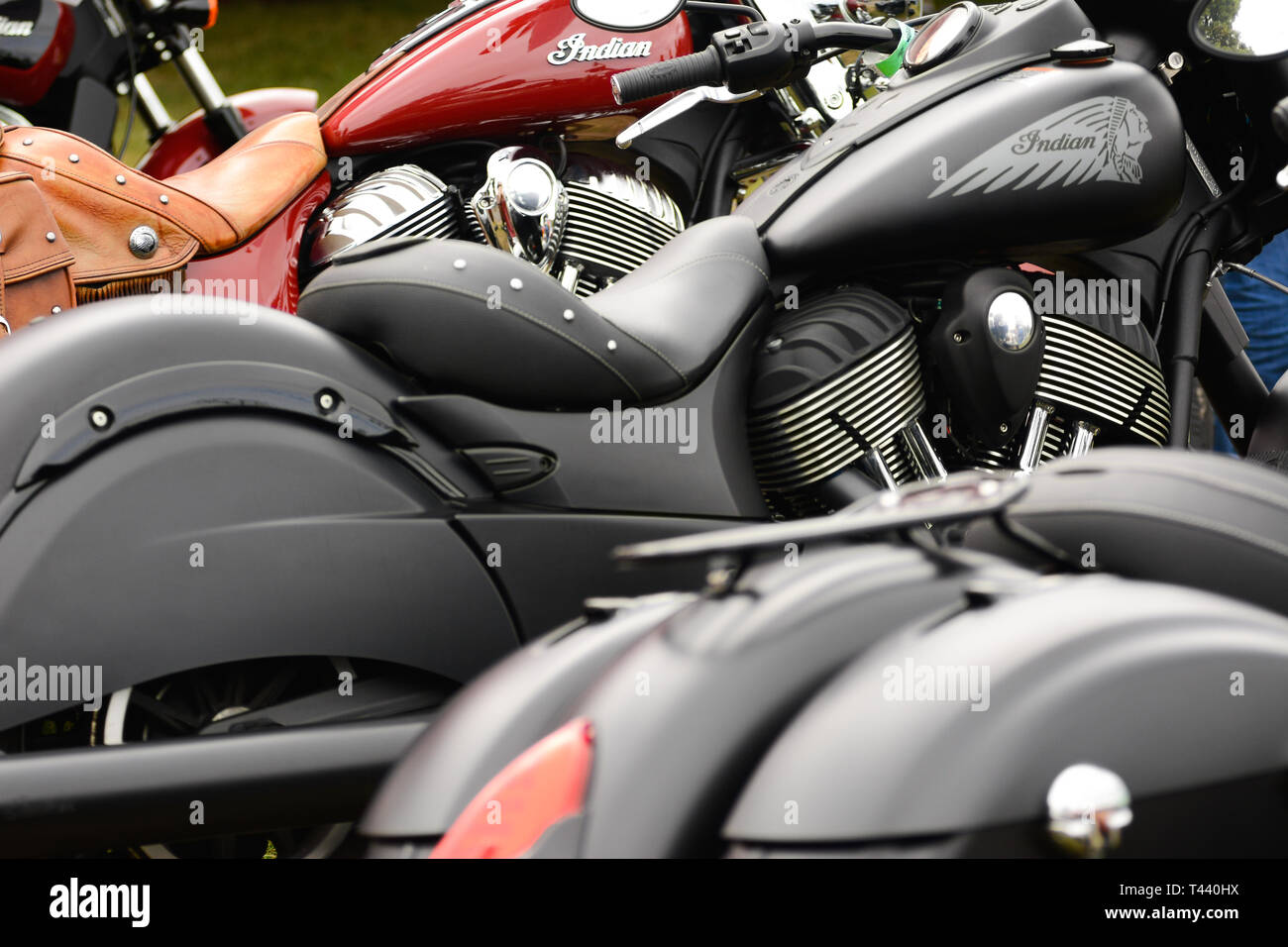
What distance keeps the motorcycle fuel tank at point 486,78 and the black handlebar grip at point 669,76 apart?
121 centimetres

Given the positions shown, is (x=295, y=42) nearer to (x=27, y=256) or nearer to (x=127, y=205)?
(x=127, y=205)

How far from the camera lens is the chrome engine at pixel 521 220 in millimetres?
2896

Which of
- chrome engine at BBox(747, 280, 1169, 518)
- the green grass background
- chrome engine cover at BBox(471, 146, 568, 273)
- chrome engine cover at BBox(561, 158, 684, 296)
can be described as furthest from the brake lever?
the green grass background

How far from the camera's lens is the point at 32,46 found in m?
3.49

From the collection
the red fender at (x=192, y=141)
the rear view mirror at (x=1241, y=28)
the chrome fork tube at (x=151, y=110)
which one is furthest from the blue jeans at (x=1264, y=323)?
the chrome fork tube at (x=151, y=110)

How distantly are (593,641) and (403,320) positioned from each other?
0.64 m

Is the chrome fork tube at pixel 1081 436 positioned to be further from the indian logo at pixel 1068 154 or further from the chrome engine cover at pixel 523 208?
the chrome engine cover at pixel 523 208

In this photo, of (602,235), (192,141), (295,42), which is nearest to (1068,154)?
(602,235)

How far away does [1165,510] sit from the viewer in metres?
1.21

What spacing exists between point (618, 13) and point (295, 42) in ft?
28.3

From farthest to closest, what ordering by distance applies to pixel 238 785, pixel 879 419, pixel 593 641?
Result: pixel 879 419 < pixel 238 785 < pixel 593 641
